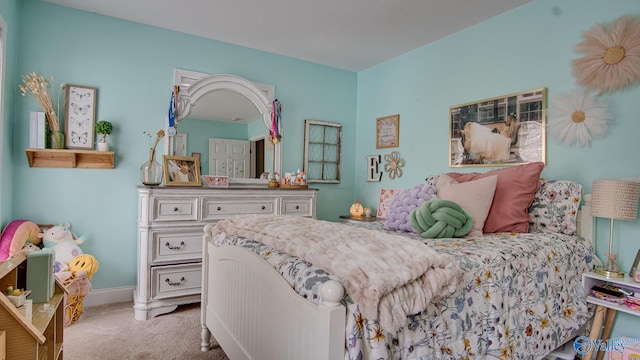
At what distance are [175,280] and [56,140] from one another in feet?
4.61

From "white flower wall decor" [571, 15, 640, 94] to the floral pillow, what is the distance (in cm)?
65

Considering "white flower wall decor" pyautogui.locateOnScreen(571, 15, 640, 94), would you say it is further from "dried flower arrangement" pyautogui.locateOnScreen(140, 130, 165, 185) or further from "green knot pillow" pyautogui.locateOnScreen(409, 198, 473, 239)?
"dried flower arrangement" pyautogui.locateOnScreen(140, 130, 165, 185)

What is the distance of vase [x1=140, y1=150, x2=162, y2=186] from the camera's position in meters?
2.81

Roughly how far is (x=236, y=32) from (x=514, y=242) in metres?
2.79

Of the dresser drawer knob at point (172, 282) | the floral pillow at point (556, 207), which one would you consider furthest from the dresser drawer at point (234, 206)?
the floral pillow at point (556, 207)

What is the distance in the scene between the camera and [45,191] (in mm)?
2682

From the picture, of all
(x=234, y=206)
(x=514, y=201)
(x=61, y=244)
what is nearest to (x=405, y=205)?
(x=514, y=201)

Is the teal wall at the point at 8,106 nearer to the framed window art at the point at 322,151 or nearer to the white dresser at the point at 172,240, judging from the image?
the white dresser at the point at 172,240

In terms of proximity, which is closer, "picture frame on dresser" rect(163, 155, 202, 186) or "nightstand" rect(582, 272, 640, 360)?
"nightstand" rect(582, 272, 640, 360)

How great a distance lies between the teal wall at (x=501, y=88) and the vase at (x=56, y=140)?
2904 mm

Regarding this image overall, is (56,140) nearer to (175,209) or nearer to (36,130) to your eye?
(36,130)

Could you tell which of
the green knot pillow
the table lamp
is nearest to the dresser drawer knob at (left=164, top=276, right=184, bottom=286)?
the green knot pillow

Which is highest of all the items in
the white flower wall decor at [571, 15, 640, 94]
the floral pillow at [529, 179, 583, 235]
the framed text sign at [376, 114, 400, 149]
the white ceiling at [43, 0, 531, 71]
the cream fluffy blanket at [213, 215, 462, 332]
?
the white ceiling at [43, 0, 531, 71]

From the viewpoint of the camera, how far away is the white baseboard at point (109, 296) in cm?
280
